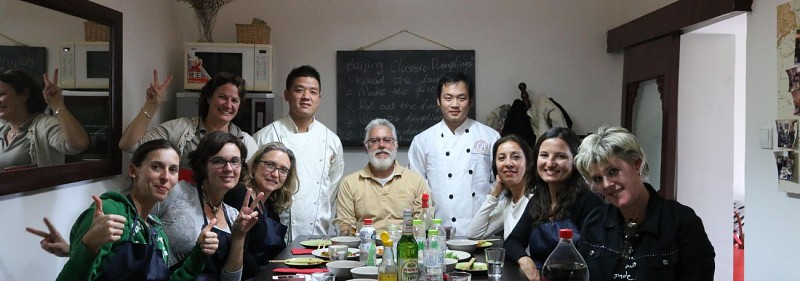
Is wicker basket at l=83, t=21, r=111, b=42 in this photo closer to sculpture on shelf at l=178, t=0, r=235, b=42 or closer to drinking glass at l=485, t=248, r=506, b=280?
sculpture on shelf at l=178, t=0, r=235, b=42

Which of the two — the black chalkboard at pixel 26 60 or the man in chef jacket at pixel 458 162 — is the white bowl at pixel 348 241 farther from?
the black chalkboard at pixel 26 60

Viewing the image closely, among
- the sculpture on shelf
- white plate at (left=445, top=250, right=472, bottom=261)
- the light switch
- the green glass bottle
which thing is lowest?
white plate at (left=445, top=250, right=472, bottom=261)

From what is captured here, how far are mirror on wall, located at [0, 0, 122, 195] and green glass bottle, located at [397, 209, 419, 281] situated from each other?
1.56 meters

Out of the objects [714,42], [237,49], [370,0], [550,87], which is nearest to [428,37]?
[370,0]

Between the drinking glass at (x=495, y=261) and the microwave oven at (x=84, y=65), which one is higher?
the microwave oven at (x=84, y=65)

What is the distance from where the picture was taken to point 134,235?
8.04 feet

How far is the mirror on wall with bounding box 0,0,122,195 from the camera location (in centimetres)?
304

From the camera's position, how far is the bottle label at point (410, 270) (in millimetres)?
2479

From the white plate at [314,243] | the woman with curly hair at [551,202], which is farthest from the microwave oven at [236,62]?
the woman with curly hair at [551,202]

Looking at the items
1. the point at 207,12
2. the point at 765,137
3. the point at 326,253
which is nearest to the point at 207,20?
the point at 207,12

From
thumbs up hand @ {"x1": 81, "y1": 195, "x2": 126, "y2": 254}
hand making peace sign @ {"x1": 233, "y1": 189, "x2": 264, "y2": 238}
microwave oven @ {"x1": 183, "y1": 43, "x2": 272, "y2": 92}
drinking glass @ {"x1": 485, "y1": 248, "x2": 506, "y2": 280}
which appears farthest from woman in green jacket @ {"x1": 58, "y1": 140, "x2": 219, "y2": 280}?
microwave oven @ {"x1": 183, "y1": 43, "x2": 272, "y2": 92}

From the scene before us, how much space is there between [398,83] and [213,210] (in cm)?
260

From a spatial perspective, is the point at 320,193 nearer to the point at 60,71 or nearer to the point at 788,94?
the point at 60,71

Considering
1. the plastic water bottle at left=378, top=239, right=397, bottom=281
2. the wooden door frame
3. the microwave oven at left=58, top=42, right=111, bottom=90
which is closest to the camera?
the plastic water bottle at left=378, top=239, right=397, bottom=281
